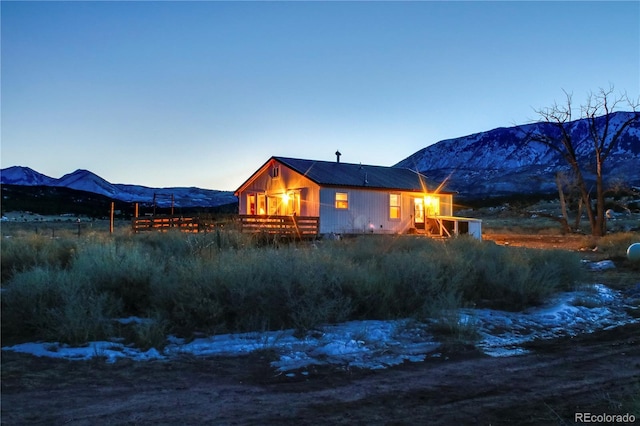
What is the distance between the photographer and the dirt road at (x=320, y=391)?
4.39 m

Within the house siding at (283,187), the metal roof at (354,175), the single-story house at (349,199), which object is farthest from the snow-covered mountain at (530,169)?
the house siding at (283,187)

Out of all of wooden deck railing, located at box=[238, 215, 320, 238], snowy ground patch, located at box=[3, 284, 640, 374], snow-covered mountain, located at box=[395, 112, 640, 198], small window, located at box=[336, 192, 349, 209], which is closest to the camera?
snowy ground patch, located at box=[3, 284, 640, 374]

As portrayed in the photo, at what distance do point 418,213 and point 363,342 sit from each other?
77.7 feet

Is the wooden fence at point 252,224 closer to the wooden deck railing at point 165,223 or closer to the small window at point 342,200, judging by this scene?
the wooden deck railing at point 165,223

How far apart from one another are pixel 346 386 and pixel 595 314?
6246 millimetres

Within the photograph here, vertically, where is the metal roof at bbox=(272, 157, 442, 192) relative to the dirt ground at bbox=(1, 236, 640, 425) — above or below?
above

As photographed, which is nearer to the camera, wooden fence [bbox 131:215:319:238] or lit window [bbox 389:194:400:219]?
wooden fence [bbox 131:215:319:238]

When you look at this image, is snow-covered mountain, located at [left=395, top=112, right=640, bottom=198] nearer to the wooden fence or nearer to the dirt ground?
the wooden fence

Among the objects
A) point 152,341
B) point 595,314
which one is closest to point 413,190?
point 595,314

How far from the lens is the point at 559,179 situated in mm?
37969

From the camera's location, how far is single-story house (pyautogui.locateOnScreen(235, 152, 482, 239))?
27.1m

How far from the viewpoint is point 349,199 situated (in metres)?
27.6

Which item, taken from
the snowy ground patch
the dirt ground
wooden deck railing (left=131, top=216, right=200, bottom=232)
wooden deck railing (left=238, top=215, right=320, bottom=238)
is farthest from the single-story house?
the dirt ground

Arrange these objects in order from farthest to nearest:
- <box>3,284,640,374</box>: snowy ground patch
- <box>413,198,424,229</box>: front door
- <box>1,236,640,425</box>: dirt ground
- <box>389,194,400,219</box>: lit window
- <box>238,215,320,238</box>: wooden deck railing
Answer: <box>413,198,424,229</box>: front door → <box>389,194,400,219</box>: lit window → <box>238,215,320,238</box>: wooden deck railing → <box>3,284,640,374</box>: snowy ground patch → <box>1,236,640,425</box>: dirt ground
